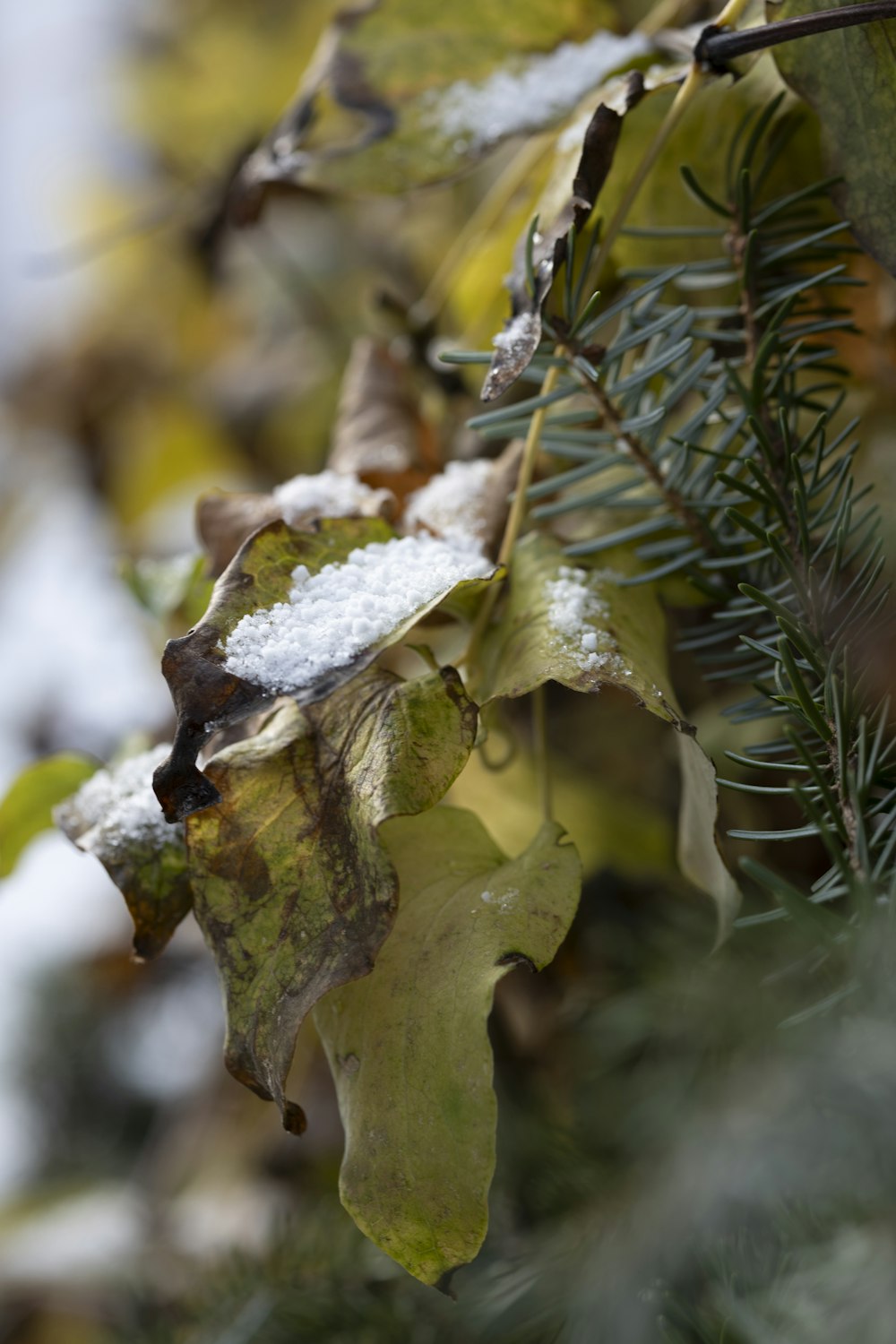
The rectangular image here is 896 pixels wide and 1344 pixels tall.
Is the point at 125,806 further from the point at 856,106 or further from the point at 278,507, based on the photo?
the point at 856,106

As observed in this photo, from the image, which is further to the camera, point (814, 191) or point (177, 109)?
point (177, 109)

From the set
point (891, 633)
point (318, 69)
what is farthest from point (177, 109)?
point (891, 633)

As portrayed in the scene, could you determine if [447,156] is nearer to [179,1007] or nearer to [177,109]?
[179,1007]

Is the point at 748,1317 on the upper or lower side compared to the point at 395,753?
lower

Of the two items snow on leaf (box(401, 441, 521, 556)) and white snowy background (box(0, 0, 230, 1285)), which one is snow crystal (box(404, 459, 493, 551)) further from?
white snowy background (box(0, 0, 230, 1285))

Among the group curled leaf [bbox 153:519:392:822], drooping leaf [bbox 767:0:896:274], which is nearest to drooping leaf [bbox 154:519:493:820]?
curled leaf [bbox 153:519:392:822]

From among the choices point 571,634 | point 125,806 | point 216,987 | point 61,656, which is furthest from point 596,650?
point 61,656
